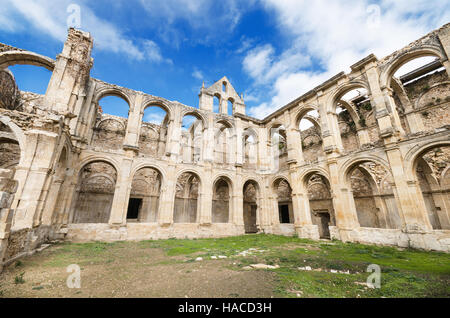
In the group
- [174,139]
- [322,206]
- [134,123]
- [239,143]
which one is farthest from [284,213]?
[134,123]

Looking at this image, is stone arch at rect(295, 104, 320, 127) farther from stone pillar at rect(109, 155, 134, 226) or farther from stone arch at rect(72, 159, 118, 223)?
stone arch at rect(72, 159, 118, 223)

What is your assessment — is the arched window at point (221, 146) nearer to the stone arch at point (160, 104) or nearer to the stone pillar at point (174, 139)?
the stone pillar at point (174, 139)

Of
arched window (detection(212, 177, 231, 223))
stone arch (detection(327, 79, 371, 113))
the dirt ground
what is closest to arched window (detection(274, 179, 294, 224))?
arched window (detection(212, 177, 231, 223))

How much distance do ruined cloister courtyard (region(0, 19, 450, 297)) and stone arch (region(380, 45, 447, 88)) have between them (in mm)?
76

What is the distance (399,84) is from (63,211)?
23.9m

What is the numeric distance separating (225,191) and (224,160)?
11.4 ft

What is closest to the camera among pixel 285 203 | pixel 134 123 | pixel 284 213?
pixel 134 123

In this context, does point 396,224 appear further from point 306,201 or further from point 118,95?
point 118,95

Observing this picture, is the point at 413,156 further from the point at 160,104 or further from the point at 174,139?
the point at 160,104

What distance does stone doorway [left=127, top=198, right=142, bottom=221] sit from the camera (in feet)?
56.7

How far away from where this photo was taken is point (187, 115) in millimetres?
16297

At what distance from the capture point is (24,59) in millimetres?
10484

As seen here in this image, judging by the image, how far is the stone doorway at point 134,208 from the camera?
1728 cm
